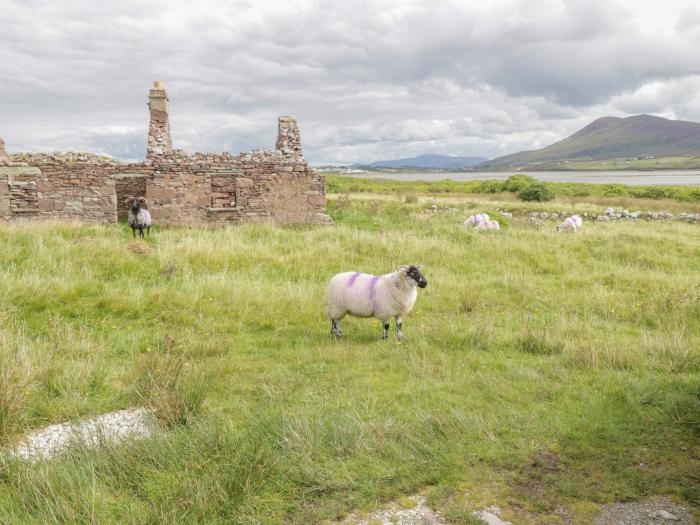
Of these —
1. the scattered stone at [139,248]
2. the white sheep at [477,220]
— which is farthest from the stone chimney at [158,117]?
the white sheep at [477,220]

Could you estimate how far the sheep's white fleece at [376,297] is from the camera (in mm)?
7672

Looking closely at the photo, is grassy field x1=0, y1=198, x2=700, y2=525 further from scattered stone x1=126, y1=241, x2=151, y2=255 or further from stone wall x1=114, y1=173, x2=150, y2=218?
stone wall x1=114, y1=173, x2=150, y2=218

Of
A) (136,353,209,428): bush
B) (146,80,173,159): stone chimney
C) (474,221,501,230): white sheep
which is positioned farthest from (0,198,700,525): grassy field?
(146,80,173,159): stone chimney

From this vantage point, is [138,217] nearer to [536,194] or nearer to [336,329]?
[336,329]

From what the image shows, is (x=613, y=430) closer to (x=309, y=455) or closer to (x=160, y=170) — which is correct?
(x=309, y=455)

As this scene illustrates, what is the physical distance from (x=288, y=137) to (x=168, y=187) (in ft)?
17.2

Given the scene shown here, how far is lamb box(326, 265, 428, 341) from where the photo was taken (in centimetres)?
766

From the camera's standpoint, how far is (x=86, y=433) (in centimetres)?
453

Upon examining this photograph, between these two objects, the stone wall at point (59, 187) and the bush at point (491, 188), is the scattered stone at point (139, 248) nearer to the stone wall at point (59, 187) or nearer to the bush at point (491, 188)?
the stone wall at point (59, 187)

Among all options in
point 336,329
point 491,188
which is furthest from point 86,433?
point 491,188

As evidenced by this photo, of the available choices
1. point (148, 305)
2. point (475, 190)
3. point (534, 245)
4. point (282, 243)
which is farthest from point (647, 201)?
point (148, 305)

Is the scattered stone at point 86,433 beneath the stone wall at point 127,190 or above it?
beneath

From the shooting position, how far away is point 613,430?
4.73 metres

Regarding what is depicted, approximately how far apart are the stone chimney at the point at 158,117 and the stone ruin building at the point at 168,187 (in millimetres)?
58
